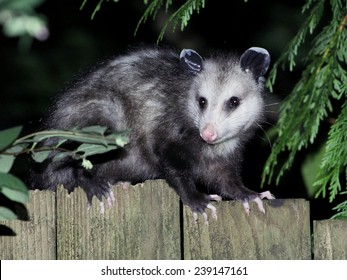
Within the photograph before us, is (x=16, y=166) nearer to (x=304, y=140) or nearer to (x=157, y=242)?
(x=157, y=242)

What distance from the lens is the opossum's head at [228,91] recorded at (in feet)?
11.0

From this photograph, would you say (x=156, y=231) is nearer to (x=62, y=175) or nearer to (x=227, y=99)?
(x=62, y=175)

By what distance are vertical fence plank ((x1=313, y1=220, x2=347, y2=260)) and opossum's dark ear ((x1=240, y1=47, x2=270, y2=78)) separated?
4.30ft

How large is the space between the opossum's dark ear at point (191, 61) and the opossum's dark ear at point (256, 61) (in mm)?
198

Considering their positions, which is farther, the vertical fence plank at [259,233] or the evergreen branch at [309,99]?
the vertical fence plank at [259,233]

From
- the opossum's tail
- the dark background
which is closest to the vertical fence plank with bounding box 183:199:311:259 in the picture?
the opossum's tail

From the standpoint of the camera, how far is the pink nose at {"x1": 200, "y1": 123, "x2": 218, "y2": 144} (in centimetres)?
312

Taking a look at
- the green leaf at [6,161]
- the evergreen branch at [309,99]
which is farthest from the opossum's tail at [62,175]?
the evergreen branch at [309,99]

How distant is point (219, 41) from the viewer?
172 inches

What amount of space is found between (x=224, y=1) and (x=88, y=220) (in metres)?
2.76

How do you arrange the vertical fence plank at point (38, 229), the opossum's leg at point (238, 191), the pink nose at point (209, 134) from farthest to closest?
the pink nose at point (209, 134) < the opossum's leg at point (238, 191) < the vertical fence plank at point (38, 229)

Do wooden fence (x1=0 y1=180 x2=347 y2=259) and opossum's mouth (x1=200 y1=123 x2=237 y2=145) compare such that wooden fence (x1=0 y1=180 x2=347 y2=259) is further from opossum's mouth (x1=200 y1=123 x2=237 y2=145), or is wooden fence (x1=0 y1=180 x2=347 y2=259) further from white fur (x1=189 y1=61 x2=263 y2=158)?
white fur (x1=189 y1=61 x2=263 y2=158)

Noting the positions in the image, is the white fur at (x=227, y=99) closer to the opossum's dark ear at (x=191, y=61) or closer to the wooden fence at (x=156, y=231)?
the opossum's dark ear at (x=191, y=61)

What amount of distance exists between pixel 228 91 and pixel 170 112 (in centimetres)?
29
